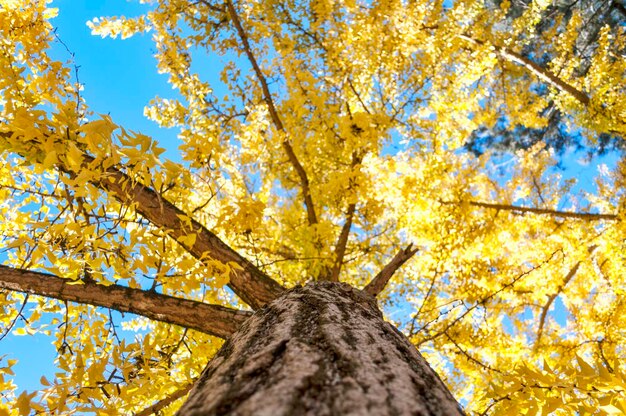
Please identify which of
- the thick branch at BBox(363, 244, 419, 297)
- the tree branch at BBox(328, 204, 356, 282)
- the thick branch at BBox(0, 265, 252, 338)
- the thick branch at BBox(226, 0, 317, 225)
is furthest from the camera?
the thick branch at BBox(226, 0, 317, 225)

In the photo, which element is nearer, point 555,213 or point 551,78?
point 555,213

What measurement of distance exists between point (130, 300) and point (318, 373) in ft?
5.13

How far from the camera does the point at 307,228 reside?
3535 millimetres

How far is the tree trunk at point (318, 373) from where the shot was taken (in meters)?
0.69

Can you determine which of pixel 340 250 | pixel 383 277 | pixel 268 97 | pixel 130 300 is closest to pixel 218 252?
pixel 130 300

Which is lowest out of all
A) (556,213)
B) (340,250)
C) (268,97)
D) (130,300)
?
(130,300)

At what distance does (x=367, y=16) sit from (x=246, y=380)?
15.4 ft

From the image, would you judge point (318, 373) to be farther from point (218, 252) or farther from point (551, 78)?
point (551, 78)

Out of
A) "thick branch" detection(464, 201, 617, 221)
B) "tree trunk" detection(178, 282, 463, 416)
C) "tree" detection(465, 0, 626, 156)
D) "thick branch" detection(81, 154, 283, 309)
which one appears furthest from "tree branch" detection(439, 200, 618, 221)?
"tree trunk" detection(178, 282, 463, 416)

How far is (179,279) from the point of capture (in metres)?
1.91

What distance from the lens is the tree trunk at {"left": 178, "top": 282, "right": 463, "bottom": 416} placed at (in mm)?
688

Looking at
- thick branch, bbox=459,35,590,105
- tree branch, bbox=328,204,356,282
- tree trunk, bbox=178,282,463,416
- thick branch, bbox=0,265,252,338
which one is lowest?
tree trunk, bbox=178,282,463,416

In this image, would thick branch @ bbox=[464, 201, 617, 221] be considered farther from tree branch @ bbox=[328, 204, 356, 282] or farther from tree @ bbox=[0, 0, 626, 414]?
tree branch @ bbox=[328, 204, 356, 282]

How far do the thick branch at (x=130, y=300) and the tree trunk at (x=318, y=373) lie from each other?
86 cm
